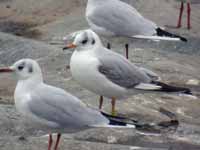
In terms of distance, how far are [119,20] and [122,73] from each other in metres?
1.80

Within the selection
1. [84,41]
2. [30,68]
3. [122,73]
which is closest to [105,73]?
[122,73]

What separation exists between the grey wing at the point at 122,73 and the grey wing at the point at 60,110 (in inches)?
47.6

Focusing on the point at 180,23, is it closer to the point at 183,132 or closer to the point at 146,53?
the point at 146,53

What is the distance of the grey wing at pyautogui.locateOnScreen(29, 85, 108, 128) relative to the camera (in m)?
6.32

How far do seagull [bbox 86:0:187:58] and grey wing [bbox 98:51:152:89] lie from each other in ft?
5.28

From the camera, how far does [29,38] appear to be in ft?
38.5

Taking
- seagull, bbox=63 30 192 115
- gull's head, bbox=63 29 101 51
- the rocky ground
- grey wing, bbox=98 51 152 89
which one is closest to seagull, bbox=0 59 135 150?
the rocky ground

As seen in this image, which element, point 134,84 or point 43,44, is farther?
point 43,44

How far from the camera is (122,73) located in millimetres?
7672

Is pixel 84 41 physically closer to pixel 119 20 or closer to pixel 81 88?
pixel 81 88

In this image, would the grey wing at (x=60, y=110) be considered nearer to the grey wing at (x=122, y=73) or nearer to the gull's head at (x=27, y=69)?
the gull's head at (x=27, y=69)

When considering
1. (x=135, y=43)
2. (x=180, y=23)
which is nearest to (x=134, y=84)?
(x=135, y=43)

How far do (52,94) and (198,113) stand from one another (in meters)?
2.52

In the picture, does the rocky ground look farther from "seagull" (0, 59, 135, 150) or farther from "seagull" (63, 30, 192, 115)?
"seagull" (0, 59, 135, 150)
